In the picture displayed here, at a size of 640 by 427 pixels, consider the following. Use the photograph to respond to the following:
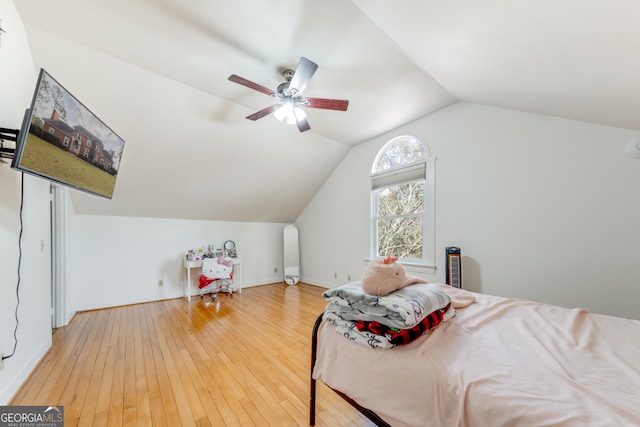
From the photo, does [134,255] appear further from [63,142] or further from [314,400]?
[314,400]

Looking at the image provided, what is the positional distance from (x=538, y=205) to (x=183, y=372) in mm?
3639

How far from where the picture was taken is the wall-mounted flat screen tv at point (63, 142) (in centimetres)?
121

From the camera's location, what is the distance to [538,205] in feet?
7.70

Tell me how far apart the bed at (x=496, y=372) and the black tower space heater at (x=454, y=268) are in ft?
4.54

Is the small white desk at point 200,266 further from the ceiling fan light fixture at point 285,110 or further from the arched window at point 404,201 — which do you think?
the ceiling fan light fixture at point 285,110

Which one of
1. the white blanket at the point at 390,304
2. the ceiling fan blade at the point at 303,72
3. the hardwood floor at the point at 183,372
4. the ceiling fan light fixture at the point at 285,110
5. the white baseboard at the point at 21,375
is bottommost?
the hardwood floor at the point at 183,372

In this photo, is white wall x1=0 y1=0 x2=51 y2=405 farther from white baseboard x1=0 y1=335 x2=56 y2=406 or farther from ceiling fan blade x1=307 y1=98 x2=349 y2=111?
ceiling fan blade x1=307 y1=98 x2=349 y2=111

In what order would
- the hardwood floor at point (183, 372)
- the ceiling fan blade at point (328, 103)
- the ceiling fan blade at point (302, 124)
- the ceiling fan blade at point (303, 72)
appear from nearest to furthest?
1. the hardwood floor at point (183, 372)
2. the ceiling fan blade at point (303, 72)
3. the ceiling fan blade at point (328, 103)
4. the ceiling fan blade at point (302, 124)

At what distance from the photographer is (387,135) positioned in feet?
12.3

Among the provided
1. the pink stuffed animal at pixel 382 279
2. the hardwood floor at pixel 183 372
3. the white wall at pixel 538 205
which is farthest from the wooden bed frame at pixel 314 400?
the white wall at pixel 538 205

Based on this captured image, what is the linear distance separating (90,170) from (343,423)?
8.14ft

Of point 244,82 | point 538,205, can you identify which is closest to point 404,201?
point 538,205

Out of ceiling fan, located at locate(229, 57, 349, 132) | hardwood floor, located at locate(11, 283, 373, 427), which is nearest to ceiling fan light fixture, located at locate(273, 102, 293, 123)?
ceiling fan, located at locate(229, 57, 349, 132)

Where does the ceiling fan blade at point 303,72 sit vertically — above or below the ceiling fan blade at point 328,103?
above
